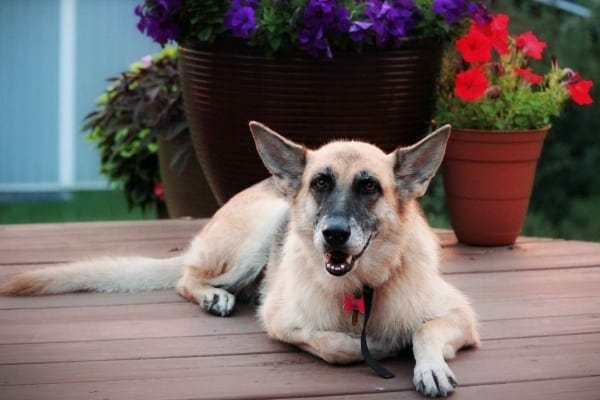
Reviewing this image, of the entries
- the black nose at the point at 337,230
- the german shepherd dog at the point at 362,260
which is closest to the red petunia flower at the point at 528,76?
the german shepherd dog at the point at 362,260

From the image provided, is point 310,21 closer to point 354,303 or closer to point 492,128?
point 492,128

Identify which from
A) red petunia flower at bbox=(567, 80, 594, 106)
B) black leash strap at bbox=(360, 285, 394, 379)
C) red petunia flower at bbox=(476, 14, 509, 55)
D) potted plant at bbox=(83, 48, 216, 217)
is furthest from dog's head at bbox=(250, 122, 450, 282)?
potted plant at bbox=(83, 48, 216, 217)

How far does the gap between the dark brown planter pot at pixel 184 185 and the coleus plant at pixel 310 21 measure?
1202 mm

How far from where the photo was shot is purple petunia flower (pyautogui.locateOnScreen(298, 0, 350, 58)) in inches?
180

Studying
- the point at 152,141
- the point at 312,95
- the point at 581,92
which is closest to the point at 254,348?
the point at 312,95

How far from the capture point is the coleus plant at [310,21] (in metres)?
4.59

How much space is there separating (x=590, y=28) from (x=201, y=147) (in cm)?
357

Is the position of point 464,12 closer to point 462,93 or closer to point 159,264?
point 462,93

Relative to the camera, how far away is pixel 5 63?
364 inches

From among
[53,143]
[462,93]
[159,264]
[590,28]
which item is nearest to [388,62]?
[462,93]

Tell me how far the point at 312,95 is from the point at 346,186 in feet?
4.74

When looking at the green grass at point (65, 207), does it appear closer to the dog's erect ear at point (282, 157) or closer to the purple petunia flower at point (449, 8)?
the purple petunia flower at point (449, 8)

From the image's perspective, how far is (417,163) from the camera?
3531 millimetres

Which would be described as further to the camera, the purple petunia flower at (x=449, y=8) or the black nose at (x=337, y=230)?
the purple petunia flower at (x=449, y=8)
